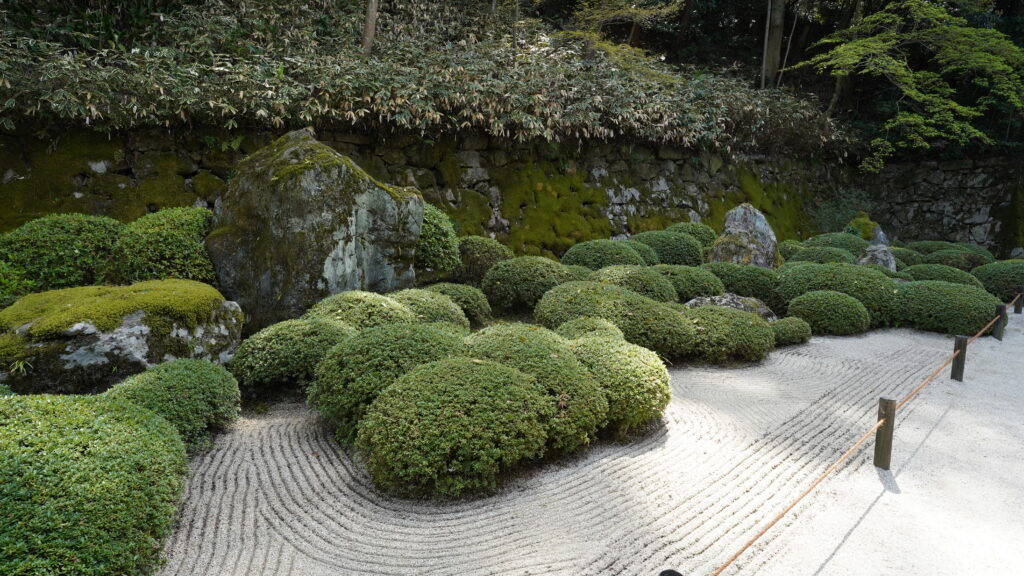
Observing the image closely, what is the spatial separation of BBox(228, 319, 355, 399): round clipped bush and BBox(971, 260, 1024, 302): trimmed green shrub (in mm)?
11599

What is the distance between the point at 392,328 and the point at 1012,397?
18.6ft

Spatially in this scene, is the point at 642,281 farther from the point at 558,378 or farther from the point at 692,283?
the point at 558,378

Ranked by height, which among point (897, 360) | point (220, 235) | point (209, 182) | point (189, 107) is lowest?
point (897, 360)

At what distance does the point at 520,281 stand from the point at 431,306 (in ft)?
6.19

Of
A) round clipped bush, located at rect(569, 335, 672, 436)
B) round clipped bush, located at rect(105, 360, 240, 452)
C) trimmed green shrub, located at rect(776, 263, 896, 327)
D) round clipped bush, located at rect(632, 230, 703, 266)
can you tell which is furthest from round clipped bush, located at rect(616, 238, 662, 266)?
round clipped bush, located at rect(105, 360, 240, 452)

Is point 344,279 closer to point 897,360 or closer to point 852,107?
point 897,360

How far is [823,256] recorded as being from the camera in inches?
420

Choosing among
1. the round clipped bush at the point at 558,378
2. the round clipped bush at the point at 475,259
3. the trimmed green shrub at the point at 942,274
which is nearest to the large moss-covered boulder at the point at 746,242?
the trimmed green shrub at the point at 942,274

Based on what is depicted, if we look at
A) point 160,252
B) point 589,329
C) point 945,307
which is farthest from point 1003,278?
point 160,252

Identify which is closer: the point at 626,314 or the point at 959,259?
the point at 626,314

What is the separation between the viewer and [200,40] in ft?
27.4

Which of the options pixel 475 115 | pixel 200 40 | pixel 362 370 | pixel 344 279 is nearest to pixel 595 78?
pixel 475 115

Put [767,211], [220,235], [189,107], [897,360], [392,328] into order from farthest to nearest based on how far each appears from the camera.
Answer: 1. [767,211]
2. [189,107]
3. [897,360]
4. [220,235]
5. [392,328]

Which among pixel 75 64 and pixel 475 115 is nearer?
pixel 75 64
